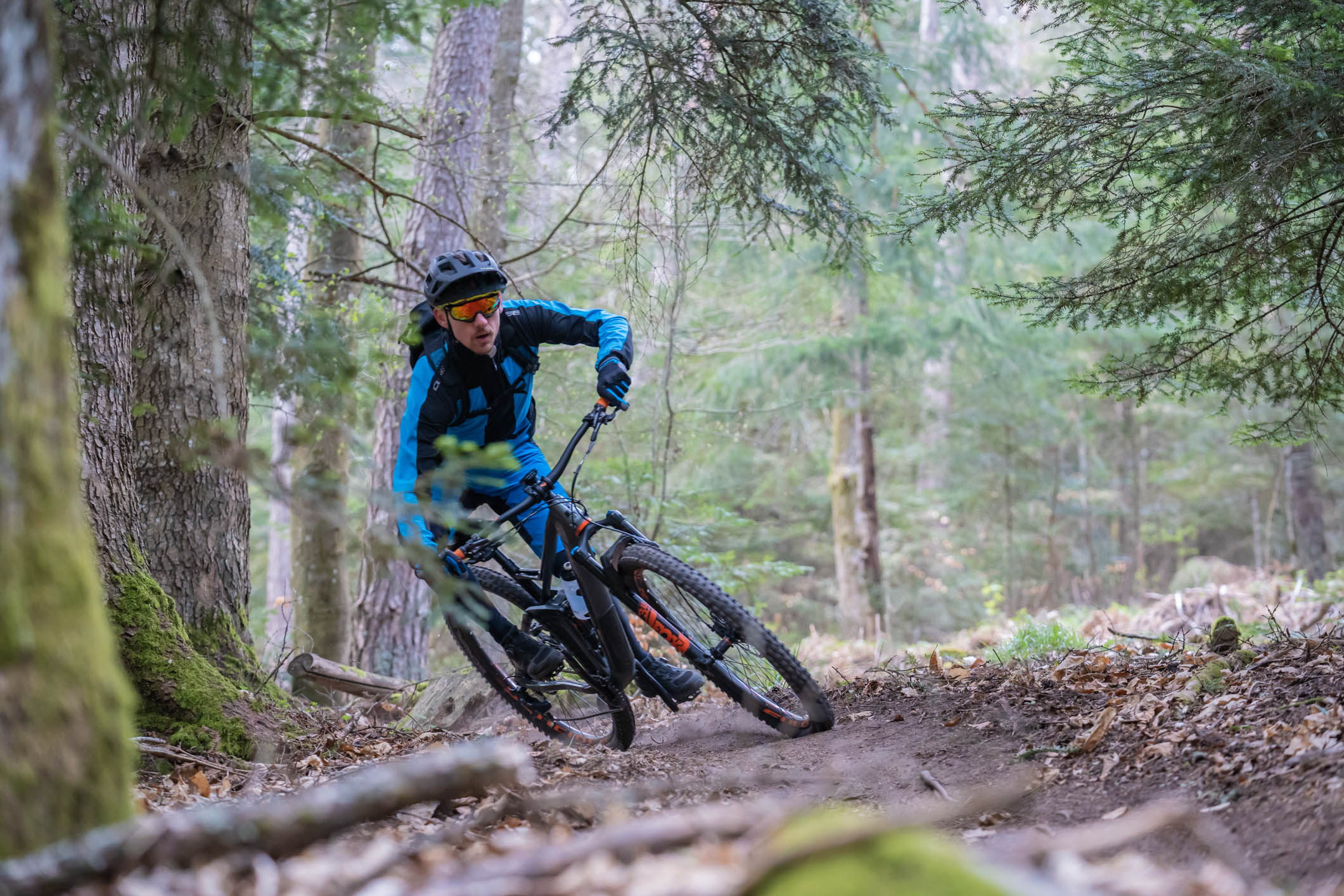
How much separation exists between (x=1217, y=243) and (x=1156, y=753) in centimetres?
293

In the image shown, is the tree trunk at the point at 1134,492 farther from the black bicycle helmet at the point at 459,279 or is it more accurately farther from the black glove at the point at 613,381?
the black bicycle helmet at the point at 459,279

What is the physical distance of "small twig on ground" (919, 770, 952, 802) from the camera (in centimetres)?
377

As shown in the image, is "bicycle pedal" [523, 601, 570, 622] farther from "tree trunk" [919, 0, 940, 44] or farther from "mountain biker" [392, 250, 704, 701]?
"tree trunk" [919, 0, 940, 44]

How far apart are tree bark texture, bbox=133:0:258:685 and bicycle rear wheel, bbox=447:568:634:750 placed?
1470 millimetres

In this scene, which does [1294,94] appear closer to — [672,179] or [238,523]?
[672,179]

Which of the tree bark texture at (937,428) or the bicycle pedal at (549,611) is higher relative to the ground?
the tree bark texture at (937,428)

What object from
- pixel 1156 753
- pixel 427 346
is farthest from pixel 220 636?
pixel 1156 753

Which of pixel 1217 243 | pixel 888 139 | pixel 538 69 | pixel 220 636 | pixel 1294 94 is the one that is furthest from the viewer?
pixel 538 69

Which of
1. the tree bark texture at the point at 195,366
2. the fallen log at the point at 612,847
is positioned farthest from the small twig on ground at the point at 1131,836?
the tree bark texture at the point at 195,366

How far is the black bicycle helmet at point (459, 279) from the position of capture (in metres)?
4.96

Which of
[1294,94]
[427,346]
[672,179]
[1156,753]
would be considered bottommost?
[1156,753]

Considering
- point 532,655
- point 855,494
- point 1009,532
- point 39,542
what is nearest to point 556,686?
point 532,655

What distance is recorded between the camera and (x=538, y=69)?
1956 cm

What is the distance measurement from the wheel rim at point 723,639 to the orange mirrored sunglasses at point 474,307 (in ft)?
5.32
